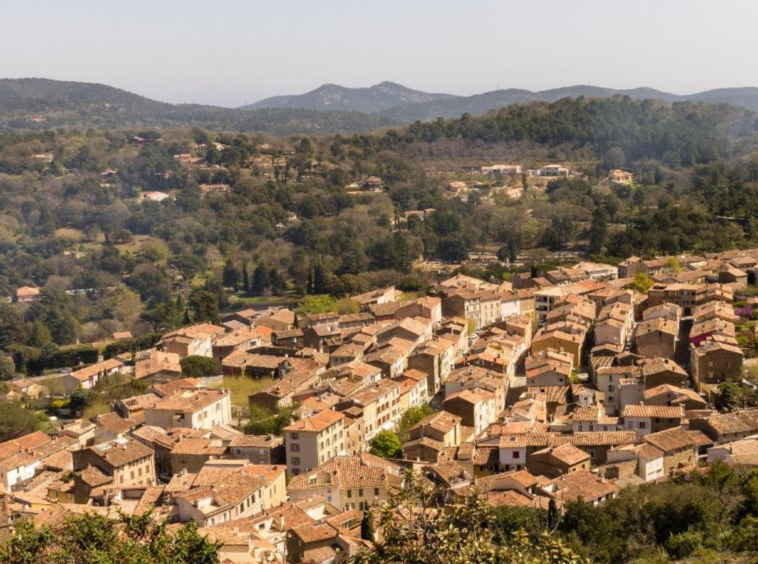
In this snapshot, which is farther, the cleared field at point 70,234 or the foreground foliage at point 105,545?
the cleared field at point 70,234

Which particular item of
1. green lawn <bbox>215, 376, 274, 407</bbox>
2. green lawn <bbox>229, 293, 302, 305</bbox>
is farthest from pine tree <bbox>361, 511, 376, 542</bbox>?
green lawn <bbox>229, 293, 302, 305</bbox>

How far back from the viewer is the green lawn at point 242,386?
23.9m

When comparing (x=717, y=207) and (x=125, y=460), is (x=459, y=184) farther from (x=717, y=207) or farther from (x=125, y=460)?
(x=125, y=460)

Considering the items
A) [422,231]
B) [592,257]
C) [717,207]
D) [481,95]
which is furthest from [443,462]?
[481,95]

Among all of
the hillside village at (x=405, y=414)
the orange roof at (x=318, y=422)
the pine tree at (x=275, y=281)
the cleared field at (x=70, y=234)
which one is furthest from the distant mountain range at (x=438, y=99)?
the orange roof at (x=318, y=422)

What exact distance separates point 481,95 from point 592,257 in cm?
12199

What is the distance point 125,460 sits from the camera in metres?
18.3

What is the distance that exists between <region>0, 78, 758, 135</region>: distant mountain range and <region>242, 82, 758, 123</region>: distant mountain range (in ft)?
0.50

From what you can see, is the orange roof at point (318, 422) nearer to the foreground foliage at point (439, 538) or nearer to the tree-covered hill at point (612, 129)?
the foreground foliage at point (439, 538)

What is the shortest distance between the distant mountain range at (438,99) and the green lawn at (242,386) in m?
62.0

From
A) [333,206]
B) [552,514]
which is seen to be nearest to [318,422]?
[552,514]

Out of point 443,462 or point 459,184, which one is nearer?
point 443,462

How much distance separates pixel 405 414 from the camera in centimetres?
2091

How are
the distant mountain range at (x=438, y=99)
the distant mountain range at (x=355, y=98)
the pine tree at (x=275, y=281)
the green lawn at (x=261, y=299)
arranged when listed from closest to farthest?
the green lawn at (x=261, y=299) < the pine tree at (x=275, y=281) < the distant mountain range at (x=438, y=99) < the distant mountain range at (x=355, y=98)
